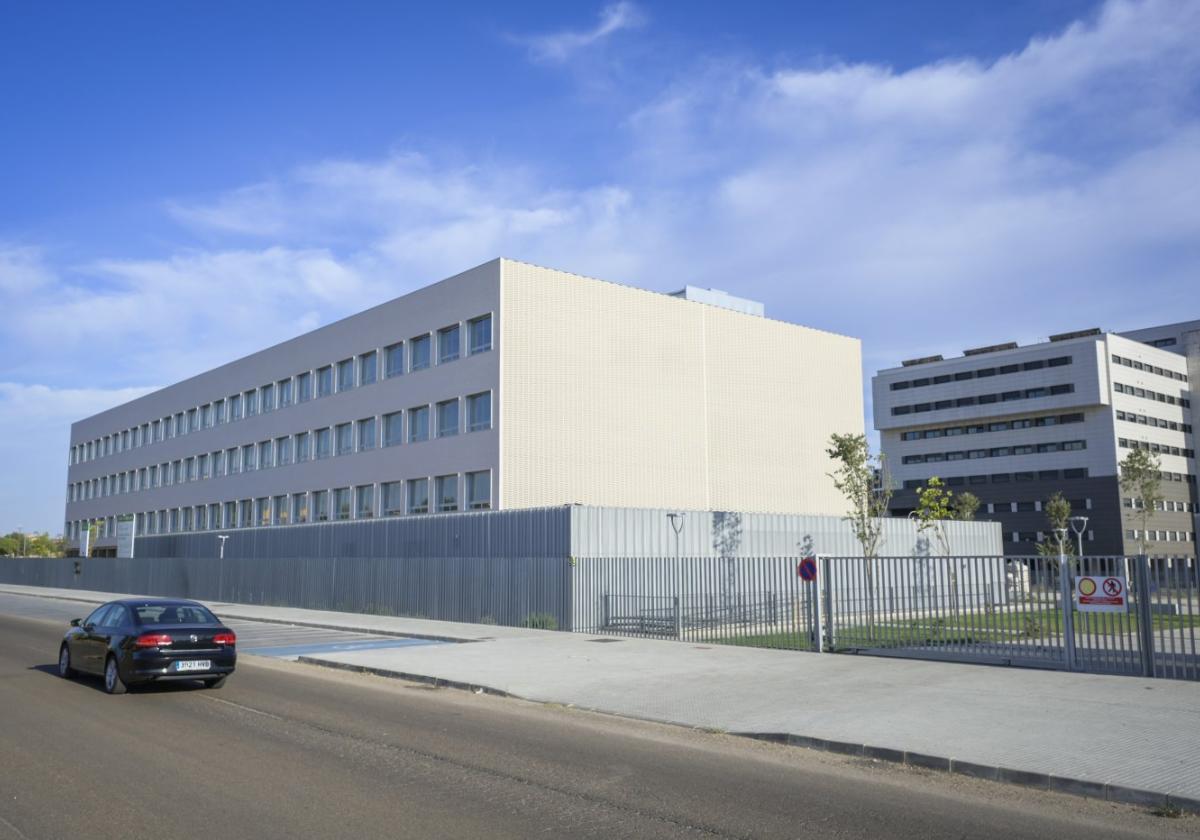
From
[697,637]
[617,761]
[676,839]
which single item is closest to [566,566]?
[697,637]

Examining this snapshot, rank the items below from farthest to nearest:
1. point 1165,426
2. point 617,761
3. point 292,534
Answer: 1. point 1165,426
2. point 292,534
3. point 617,761

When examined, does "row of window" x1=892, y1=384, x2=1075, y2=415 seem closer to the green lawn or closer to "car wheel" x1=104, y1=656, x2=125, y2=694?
the green lawn

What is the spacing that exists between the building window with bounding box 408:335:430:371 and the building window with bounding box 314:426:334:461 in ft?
25.3

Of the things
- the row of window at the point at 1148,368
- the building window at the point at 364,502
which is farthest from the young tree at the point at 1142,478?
the building window at the point at 364,502

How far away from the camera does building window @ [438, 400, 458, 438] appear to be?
128ft

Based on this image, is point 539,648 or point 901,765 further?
point 539,648

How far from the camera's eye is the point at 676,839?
6.64m

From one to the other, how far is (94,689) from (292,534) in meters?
30.2

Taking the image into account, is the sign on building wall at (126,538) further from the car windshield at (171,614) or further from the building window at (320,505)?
the car windshield at (171,614)

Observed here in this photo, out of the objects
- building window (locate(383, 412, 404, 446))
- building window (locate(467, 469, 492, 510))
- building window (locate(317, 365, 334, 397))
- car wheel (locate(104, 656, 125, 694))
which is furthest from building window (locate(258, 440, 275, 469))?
car wheel (locate(104, 656, 125, 694))

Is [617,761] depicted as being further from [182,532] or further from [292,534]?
[182,532]

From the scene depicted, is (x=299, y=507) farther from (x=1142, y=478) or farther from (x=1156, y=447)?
(x=1156, y=447)

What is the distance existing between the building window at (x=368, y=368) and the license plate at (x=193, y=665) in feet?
101

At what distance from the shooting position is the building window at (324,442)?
4694 centimetres
